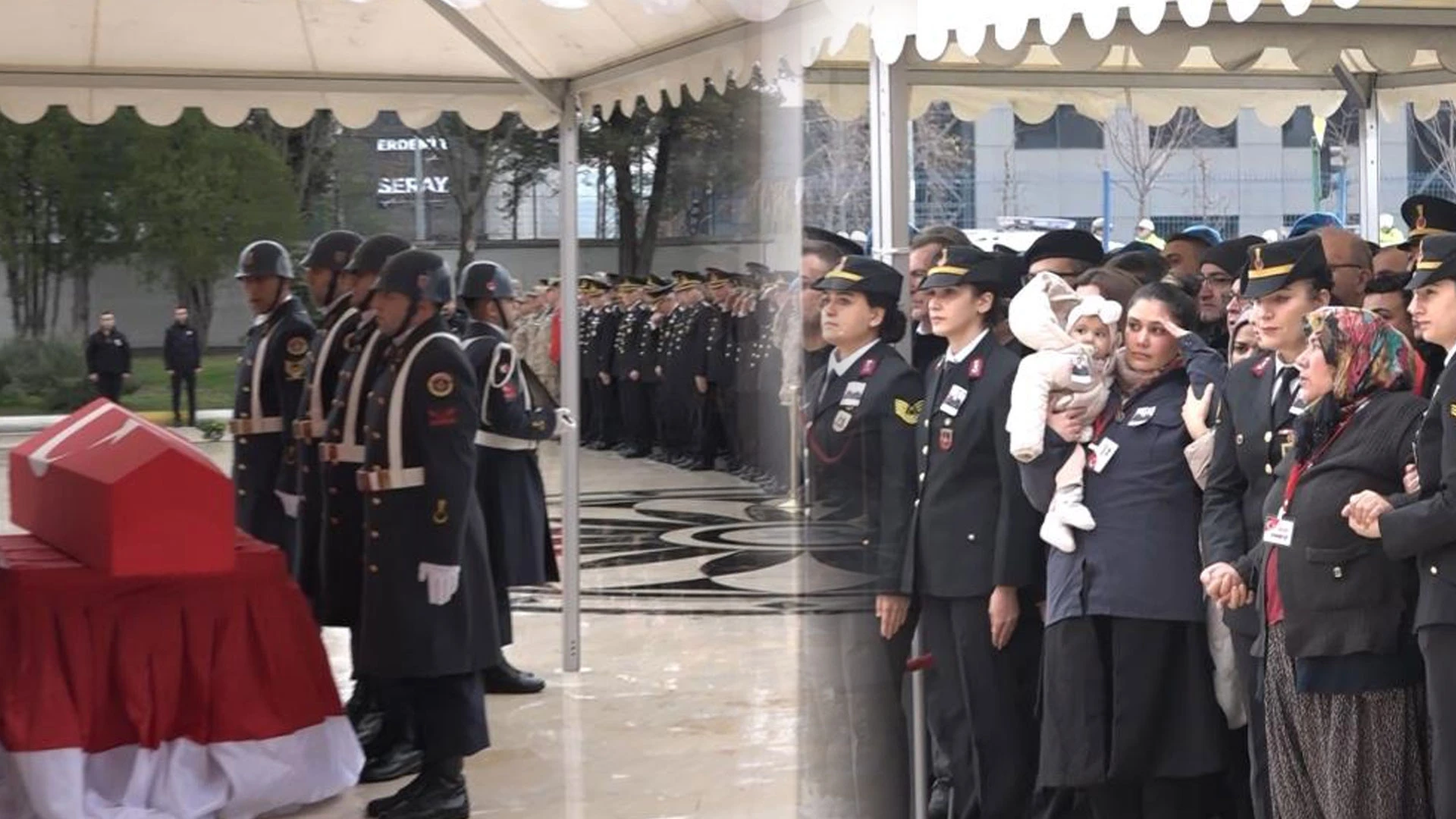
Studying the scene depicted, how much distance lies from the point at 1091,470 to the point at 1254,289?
1.72 feet

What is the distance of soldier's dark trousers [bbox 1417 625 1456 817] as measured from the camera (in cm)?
360

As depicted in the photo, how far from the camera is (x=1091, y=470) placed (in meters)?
4.36

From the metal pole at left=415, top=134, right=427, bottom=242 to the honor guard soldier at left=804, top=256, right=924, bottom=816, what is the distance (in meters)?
24.4

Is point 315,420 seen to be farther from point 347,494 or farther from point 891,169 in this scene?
point 891,169

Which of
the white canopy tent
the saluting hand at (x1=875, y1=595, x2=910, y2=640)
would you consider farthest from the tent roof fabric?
Answer: the saluting hand at (x1=875, y1=595, x2=910, y2=640)

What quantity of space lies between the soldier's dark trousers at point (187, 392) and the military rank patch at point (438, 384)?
18133 millimetres

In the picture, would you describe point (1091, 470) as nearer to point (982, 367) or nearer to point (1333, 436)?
point (982, 367)

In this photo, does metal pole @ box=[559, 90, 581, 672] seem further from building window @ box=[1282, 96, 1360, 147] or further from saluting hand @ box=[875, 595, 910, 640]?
building window @ box=[1282, 96, 1360, 147]

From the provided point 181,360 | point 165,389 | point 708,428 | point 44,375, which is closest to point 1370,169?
point 708,428

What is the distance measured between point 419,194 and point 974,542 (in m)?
23.5

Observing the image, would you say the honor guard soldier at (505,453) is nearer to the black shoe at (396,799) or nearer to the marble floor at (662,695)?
the marble floor at (662,695)

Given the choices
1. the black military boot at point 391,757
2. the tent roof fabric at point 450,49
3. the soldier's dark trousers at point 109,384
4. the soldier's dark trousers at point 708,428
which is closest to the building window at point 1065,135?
the soldier's dark trousers at point 109,384

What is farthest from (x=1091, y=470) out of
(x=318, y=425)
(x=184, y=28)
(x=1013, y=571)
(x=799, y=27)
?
(x=184, y=28)

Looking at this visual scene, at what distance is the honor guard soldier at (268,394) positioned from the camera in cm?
648
